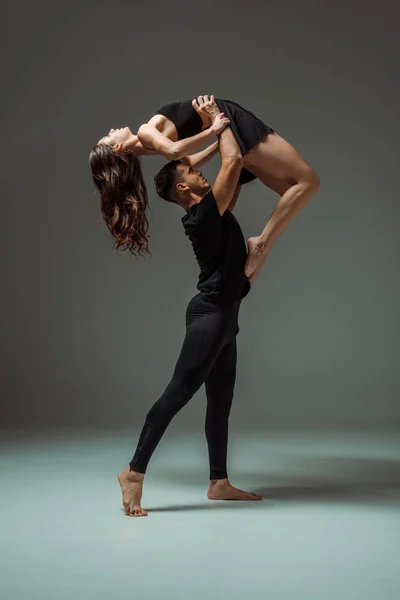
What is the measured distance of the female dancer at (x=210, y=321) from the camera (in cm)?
416

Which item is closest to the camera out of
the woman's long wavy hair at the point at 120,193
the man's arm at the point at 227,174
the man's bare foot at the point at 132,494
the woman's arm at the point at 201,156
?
the man's bare foot at the point at 132,494

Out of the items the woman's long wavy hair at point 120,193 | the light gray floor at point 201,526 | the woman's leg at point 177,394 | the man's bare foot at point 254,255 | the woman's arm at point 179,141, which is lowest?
the light gray floor at point 201,526

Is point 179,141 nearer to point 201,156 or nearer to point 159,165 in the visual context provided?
point 201,156

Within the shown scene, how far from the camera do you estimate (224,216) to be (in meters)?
4.38

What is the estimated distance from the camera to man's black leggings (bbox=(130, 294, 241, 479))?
4152mm

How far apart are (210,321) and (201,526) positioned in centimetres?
96

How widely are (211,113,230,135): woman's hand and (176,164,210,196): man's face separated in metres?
0.23

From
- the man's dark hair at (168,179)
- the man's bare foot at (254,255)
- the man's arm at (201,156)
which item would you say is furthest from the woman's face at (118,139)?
the man's bare foot at (254,255)

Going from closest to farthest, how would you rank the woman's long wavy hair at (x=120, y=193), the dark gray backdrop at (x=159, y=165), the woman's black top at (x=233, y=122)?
the woman's long wavy hair at (x=120, y=193) < the woman's black top at (x=233, y=122) < the dark gray backdrop at (x=159, y=165)

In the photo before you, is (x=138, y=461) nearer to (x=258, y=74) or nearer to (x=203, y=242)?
(x=203, y=242)

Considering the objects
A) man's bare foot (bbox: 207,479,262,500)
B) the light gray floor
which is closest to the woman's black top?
man's bare foot (bbox: 207,479,262,500)

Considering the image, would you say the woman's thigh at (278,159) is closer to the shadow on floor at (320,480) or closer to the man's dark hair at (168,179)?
the man's dark hair at (168,179)

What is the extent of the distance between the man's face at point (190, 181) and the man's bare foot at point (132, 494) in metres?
1.35

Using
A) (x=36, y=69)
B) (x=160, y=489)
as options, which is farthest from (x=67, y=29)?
(x=160, y=489)
